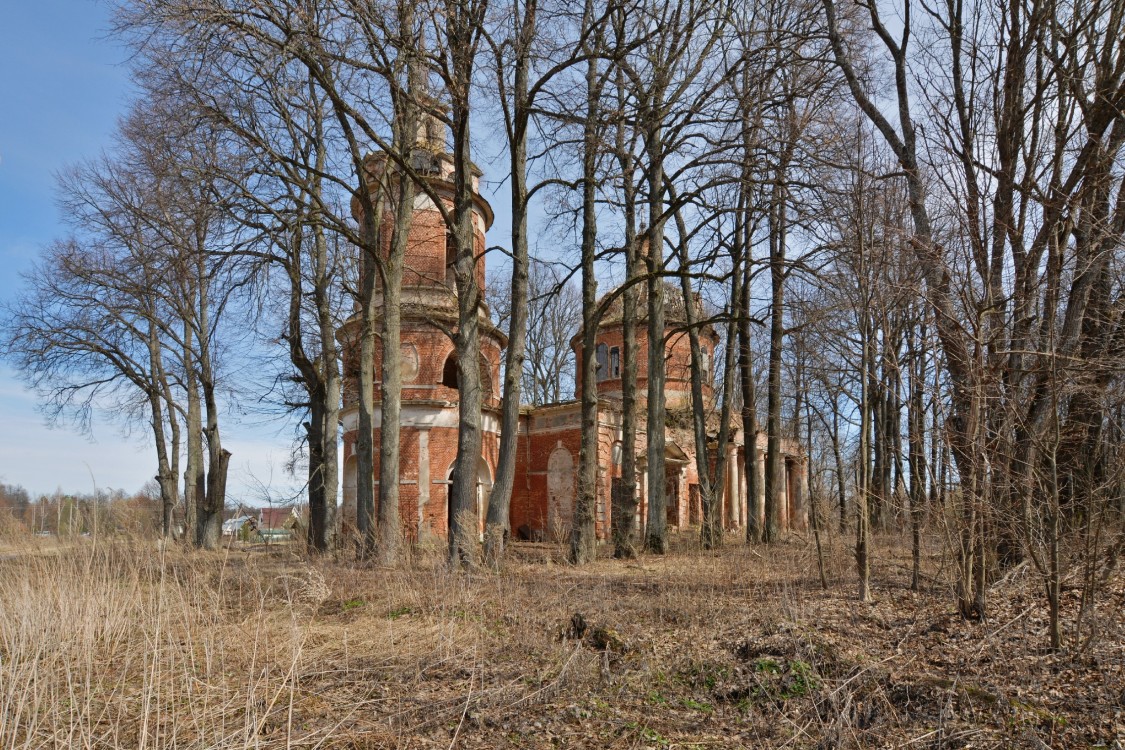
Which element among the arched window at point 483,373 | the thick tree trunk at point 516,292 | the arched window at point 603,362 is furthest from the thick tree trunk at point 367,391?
the arched window at point 603,362

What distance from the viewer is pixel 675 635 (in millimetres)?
7199

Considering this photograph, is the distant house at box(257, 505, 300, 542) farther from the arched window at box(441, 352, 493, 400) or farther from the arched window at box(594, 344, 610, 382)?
the arched window at box(594, 344, 610, 382)

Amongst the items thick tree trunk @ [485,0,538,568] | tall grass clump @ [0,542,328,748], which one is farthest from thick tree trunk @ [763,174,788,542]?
tall grass clump @ [0,542,328,748]

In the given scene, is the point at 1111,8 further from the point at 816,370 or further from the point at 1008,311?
the point at 816,370

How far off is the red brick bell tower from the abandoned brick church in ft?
0.09

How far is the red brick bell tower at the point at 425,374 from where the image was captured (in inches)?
Answer: 778

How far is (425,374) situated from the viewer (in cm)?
2059

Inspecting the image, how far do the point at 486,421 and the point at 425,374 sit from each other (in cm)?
255

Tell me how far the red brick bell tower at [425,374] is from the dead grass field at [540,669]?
11063 mm

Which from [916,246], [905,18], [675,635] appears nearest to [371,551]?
[675,635]

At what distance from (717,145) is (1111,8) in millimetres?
6102

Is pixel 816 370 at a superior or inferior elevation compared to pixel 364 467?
superior

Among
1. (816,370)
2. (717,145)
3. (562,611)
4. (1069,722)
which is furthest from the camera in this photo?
(717,145)

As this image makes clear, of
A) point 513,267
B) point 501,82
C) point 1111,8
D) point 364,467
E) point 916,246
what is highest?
point 501,82
